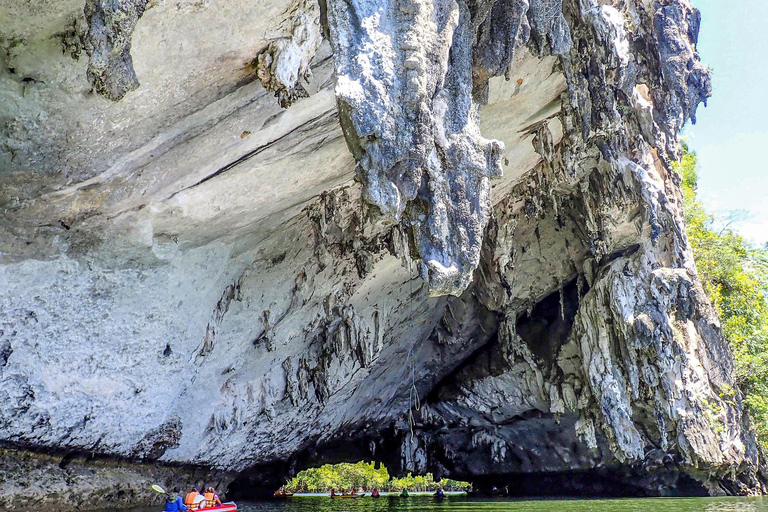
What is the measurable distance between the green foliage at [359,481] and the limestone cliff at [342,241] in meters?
2.18

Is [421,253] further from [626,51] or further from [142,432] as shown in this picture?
[142,432]

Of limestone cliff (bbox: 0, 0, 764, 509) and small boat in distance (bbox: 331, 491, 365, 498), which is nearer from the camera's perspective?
limestone cliff (bbox: 0, 0, 764, 509)

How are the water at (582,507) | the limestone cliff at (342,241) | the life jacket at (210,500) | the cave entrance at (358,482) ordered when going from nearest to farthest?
the limestone cliff at (342,241), the water at (582,507), the life jacket at (210,500), the cave entrance at (358,482)

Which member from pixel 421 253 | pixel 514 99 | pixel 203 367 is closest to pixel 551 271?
pixel 514 99

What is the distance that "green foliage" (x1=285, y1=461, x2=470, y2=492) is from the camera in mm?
20531

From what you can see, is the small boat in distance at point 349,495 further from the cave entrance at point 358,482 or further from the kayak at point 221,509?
the kayak at point 221,509

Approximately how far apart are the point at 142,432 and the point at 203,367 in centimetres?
152

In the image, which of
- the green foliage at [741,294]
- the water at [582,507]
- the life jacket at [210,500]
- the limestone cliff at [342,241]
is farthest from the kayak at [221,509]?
the green foliage at [741,294]

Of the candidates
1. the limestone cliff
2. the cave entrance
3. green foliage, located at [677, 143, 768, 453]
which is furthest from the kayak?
green foliage, located at [677, 143, 768, 453]

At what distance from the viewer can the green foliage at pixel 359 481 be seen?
2053 cm

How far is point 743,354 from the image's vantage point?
15812mm

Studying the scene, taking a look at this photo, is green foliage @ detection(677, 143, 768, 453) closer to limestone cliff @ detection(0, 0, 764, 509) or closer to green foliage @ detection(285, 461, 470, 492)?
limestone cliff @ detection(0, 0, 764, 509)

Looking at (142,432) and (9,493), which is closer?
(9,493)

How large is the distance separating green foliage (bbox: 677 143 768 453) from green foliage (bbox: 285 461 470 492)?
979 centimetres
